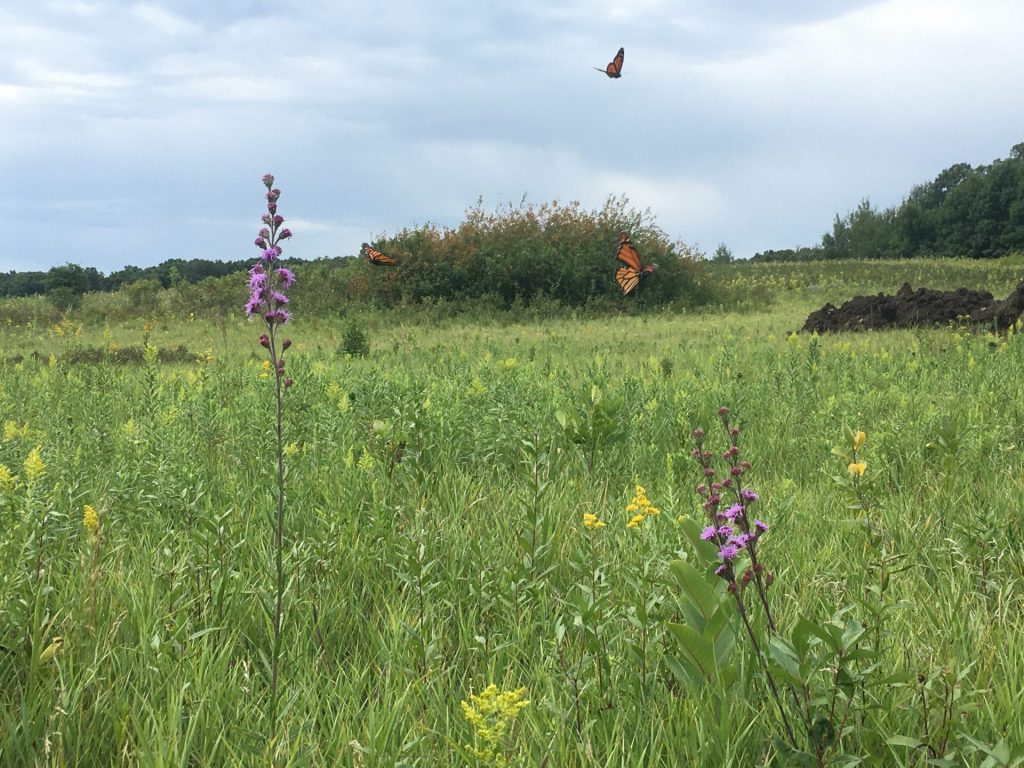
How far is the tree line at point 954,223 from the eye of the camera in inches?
2744

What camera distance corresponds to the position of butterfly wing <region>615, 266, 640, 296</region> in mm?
23203

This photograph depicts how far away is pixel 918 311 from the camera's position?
14531 millimetres

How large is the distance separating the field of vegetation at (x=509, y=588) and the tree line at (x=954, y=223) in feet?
208

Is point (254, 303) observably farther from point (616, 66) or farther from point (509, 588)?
point (616, 66)

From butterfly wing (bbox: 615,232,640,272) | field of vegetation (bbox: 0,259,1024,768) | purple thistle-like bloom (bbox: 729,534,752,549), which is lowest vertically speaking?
field of vegetation (bbox: 0,259,1024,768)

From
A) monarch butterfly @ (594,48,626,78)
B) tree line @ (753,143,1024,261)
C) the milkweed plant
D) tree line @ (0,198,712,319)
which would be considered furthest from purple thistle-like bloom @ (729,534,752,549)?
tree line @ (753,143,1024,261)

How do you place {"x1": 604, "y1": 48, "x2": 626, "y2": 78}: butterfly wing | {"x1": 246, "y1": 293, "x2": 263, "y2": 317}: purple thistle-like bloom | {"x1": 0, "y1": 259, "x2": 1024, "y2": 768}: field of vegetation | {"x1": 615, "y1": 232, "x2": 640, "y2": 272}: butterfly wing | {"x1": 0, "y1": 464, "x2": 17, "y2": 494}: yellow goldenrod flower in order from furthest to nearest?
{"x1": 615, "y1": 232, "x2": 640, "y2": 272}: butterfly wing, {"x1": 604, "y1": 48, "x2": 626, "y2": 78}: butterfly wing, {"x1": 0, "y1": 464, "x2": 17, "y2": 494}: yellow goldenrod flower, {"x1": 246, "y1": 293, "x2": 263, "y2": 317}: purple thistle-like bloom, {"x1": 0, "y1": 259, "x2": 1024, "y2": 768}: field of vegetation

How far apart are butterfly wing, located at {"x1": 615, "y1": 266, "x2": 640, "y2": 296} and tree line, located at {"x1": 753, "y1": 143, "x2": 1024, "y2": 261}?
146ft

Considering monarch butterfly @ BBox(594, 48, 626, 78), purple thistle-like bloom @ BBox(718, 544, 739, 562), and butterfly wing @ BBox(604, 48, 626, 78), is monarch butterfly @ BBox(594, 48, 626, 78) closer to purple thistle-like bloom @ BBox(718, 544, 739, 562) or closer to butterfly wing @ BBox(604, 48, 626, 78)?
butterfly wing @ BBox(604, 48, 626, 78)

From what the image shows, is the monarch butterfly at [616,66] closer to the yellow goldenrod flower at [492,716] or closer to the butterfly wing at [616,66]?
the butterfly wing at [616,66]

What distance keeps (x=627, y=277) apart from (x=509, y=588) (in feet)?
70.0

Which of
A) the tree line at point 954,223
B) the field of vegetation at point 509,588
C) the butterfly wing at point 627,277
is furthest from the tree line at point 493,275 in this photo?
the tree line at point 954,223

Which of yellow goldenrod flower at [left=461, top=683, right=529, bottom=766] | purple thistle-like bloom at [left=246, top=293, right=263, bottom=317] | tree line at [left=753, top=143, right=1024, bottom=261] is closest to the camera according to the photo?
yellow goldenrod flower at [left=461, top=683, right=529, bottom=766]

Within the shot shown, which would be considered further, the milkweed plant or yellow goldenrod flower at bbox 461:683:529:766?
the milkweed plant
